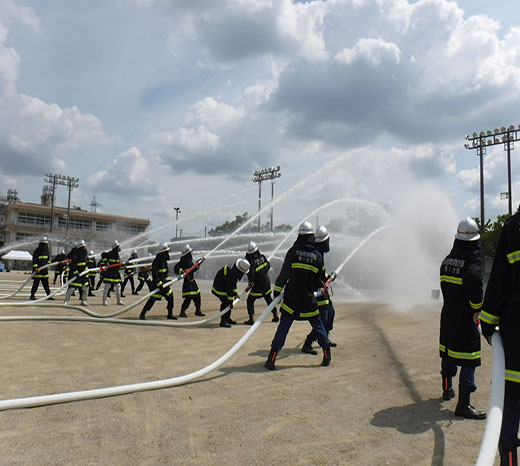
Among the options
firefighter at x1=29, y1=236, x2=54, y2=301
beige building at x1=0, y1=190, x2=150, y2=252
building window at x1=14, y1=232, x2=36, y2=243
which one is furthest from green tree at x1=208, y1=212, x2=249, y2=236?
firefighter at x1=29, y1=236, x2=54, y2=301

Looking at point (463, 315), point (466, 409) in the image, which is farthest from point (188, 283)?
point (466, 409)

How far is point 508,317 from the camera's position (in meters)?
2.73

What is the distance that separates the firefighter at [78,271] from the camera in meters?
12.8

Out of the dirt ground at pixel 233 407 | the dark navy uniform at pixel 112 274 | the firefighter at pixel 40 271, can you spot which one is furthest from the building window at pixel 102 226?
the dirt ground at pixel 233 407

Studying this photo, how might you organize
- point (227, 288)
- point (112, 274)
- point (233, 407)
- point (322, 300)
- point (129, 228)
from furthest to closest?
point (129, 228), point (112, 274), point (227, 288), point (322, 300), point (233, 407)

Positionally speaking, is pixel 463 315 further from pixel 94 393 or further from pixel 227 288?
pixel 227 288

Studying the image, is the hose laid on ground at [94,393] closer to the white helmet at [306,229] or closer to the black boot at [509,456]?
the white helmet at [306,229]

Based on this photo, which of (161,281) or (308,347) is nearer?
(308,347)

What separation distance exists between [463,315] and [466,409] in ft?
3.09

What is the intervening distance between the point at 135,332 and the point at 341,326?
182 inches

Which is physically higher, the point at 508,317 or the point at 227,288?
the point at 508,317

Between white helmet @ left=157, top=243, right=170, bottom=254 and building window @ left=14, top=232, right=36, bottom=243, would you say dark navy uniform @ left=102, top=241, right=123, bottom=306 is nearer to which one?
white helmet @ left=157, top=243, right=170, bottom=254

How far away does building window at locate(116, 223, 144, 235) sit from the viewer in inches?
3127

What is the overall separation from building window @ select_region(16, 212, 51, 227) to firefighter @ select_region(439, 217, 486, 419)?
248 feet
